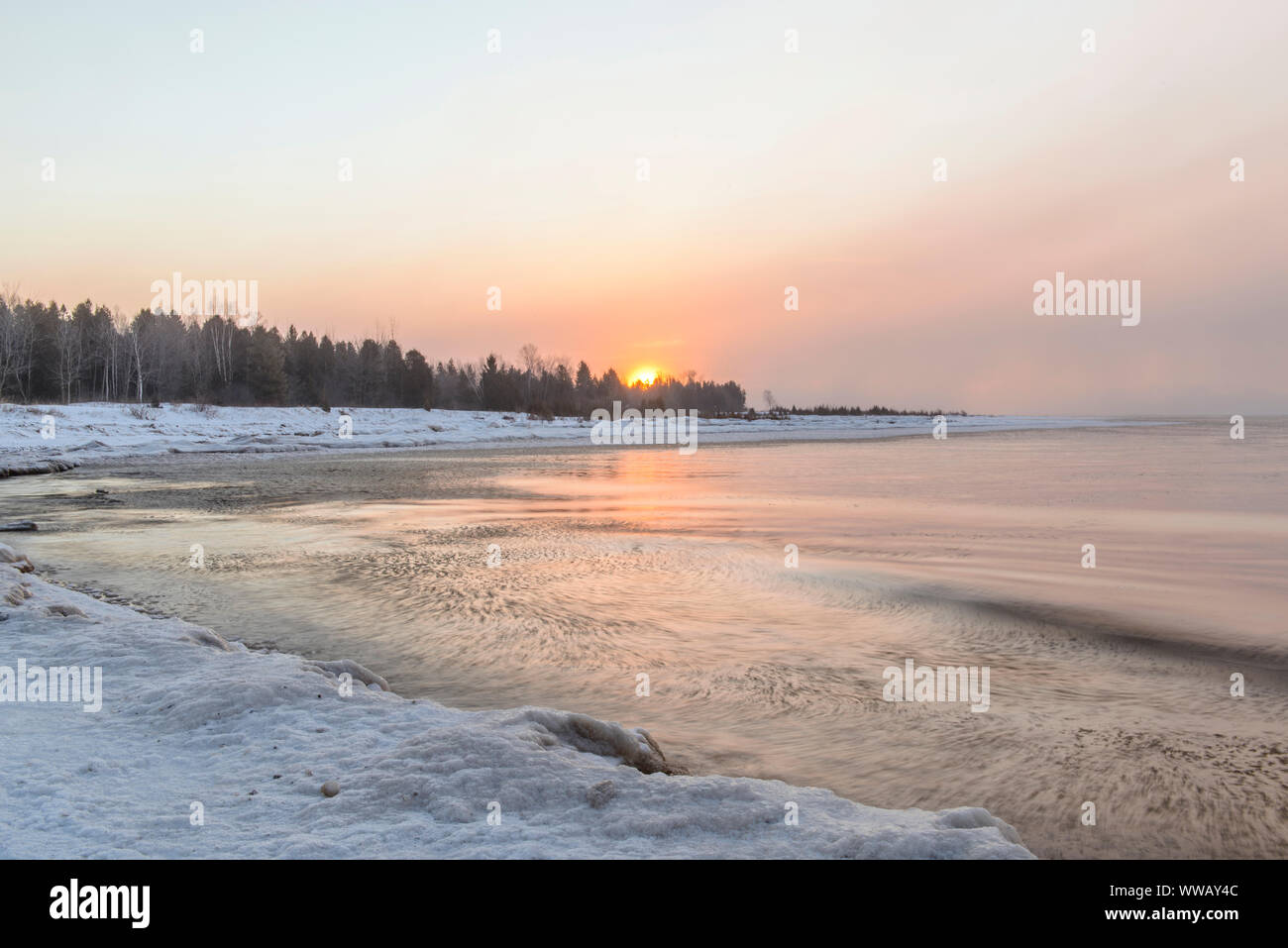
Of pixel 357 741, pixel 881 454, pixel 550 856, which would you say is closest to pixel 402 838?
pixel 550 856

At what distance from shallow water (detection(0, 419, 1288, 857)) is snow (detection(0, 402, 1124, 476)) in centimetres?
2382

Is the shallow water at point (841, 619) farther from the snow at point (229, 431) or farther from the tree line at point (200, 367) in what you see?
the tree line at point (200, 367)

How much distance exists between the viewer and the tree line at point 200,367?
6938 cm

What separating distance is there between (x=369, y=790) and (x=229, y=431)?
52.4 metres

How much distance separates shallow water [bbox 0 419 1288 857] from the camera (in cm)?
429

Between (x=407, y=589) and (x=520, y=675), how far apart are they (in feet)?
11.5

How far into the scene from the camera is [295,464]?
3300cm

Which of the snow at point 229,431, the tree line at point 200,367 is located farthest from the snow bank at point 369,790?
the tree line at point 200,367

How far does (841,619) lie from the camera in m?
7.55

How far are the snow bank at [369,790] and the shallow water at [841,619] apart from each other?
74 cm

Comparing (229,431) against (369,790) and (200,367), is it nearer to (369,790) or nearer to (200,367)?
(200,367)

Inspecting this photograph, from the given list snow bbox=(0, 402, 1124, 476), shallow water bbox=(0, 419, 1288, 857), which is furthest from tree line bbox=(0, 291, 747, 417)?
shallow water bbox=(0, 419, 1288, 857)

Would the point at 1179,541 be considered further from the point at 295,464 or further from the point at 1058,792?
the point at 295,464

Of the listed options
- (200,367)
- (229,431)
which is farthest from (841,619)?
(200,367)
